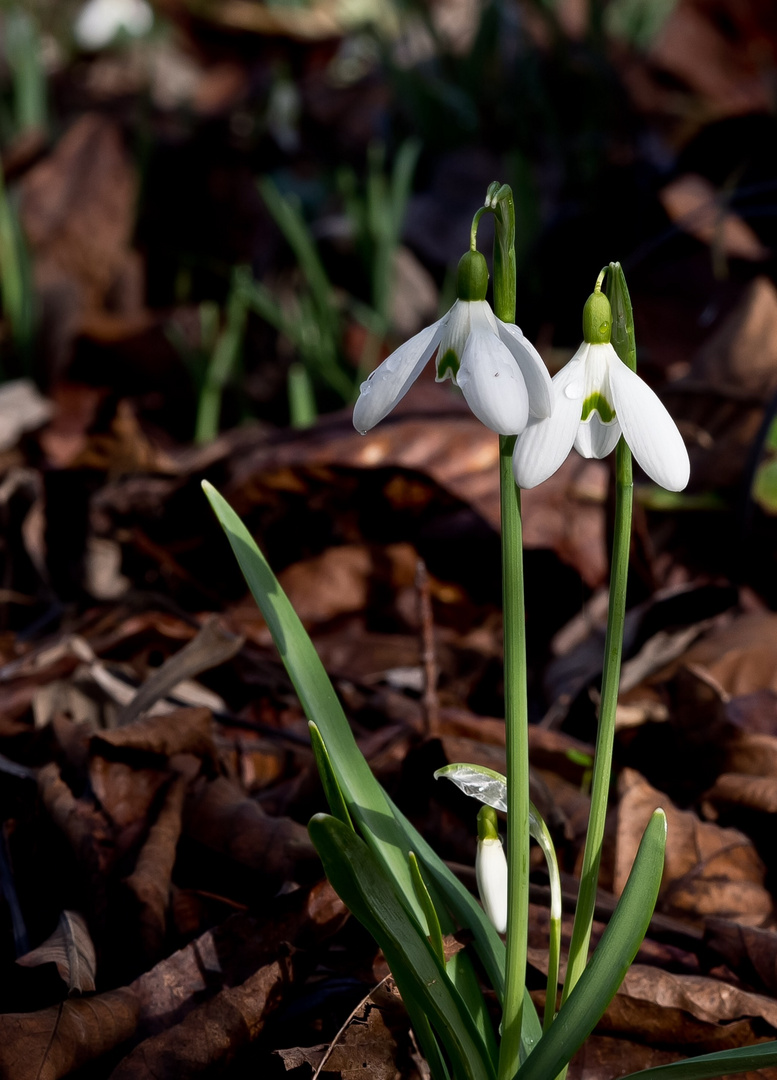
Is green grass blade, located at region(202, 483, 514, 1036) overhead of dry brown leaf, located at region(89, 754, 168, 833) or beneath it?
overhead

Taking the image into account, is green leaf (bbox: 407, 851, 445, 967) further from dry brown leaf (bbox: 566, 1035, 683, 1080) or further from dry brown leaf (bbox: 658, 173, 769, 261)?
dry brown leaf (bbox: 658, 173, 769, 261)

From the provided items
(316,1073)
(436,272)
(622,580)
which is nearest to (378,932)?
(316,1073)

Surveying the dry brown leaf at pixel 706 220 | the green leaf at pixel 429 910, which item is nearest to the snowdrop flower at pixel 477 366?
the green leaf at pixel 429 910

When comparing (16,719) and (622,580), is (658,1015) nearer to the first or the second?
(622,580)

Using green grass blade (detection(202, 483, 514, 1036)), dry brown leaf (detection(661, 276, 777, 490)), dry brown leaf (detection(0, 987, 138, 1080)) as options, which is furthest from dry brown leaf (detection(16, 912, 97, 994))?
dry brown leaf (detection(661, 276, 777, 490))

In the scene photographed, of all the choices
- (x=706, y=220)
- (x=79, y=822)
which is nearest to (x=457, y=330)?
(x=79, y=822)

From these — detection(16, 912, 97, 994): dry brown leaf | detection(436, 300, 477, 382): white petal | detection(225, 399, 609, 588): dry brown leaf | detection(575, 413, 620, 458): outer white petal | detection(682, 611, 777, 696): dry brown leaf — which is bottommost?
detection(16, 912, 97, 994): dry brown leaf
